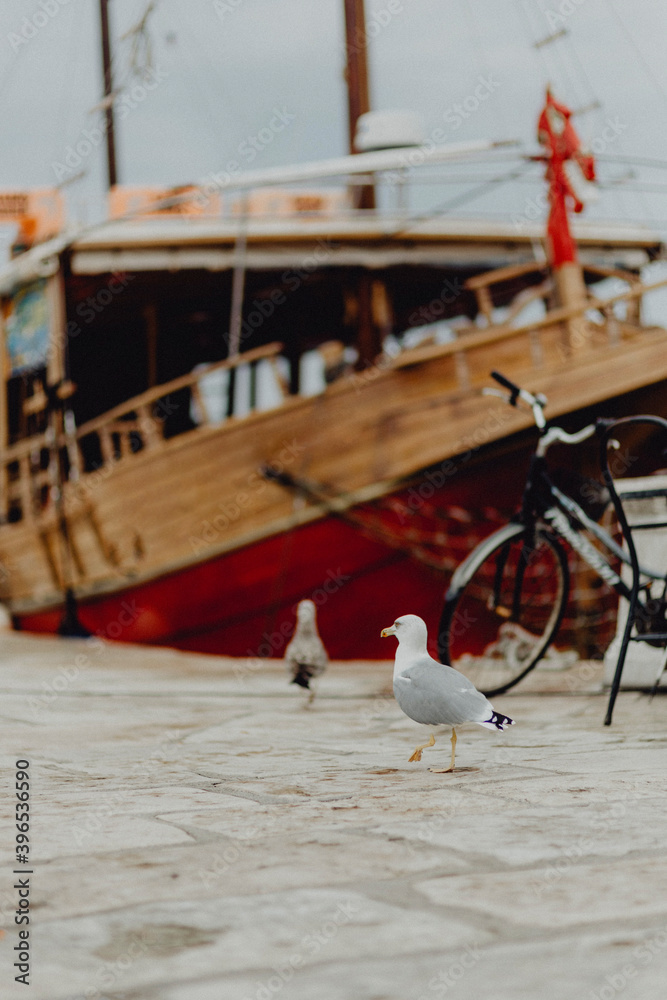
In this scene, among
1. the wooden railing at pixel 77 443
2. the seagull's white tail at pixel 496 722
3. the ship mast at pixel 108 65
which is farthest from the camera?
the ship mast at pixel 108 65

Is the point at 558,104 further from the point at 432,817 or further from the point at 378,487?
the point at 432,817

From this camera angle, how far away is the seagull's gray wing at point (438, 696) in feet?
8.53

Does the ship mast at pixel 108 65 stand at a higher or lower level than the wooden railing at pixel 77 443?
higher

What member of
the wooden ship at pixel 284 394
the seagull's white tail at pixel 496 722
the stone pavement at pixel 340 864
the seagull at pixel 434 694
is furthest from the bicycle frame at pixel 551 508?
the wooden ship at pixel 284 394

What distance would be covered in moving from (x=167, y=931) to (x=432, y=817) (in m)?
0.79

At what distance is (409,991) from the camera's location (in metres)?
1.23

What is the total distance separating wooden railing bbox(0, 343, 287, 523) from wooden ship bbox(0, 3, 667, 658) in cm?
3

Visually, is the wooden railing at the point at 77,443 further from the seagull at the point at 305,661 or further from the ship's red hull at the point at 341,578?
the seagull at the point at 305,661

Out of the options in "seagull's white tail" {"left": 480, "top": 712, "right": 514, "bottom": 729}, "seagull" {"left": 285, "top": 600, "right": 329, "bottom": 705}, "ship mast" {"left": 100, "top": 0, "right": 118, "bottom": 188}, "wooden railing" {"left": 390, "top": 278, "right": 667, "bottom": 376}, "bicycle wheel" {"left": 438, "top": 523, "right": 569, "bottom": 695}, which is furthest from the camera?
"ship mast" {"left": 100, "top": 0, "right": 118, "bottom": 188}

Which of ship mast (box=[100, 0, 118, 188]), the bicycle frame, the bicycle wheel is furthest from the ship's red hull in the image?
ship mast (box=[100, 0, 118, 188])

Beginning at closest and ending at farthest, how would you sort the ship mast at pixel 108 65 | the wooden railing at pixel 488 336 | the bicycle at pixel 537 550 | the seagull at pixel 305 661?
the bicycle at pixel 537 550 → the seagull at pixel 305 661 → the wooden railing at pixel 488 336 → the ship mast at pixel 108 65

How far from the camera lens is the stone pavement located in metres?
1.29

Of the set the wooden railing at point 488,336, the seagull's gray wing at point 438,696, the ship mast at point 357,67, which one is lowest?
the seagull's gray wing at point 438,696

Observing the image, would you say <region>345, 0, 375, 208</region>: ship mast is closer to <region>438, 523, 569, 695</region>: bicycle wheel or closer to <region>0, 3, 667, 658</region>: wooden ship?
<region>0, 3, 667, 658</region>: wooden ship
